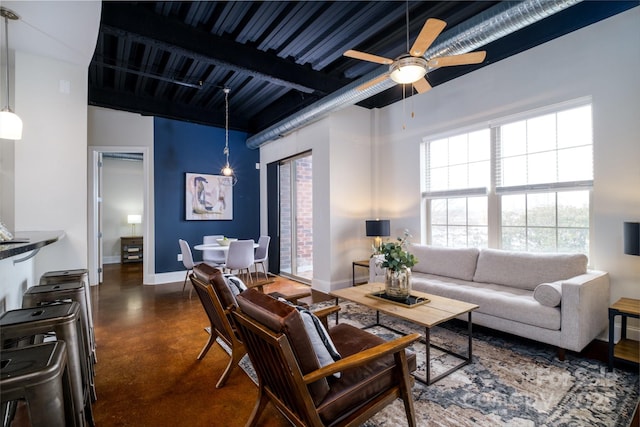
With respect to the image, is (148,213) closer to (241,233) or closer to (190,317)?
(241,233)

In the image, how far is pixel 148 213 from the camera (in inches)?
214

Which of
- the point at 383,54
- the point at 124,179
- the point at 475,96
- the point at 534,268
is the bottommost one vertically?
the point at 534,268

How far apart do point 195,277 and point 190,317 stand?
1.58 metres

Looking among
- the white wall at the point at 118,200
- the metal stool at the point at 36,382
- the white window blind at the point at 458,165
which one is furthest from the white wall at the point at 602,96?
the white wall at the point at 118,200

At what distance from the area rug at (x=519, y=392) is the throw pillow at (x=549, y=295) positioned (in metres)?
0.47

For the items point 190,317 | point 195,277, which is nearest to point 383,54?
point 195,277

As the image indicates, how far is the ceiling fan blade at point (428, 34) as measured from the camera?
1969 mm

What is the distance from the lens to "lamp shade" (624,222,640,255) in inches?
89.1

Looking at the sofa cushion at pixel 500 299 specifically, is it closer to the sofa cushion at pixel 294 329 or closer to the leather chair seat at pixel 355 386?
the leather chair seat at pixel 355 386

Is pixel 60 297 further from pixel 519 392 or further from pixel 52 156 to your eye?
pixel 519 392

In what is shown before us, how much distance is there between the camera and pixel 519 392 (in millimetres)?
2047

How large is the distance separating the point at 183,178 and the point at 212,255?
1.62m

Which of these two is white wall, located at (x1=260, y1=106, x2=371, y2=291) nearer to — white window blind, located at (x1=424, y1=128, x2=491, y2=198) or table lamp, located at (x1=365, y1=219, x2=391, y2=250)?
table lamp, located at (x1=365, y1=219, x2=391, y2=250)

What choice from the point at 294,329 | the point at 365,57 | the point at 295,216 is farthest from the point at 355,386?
the point at 295,216
